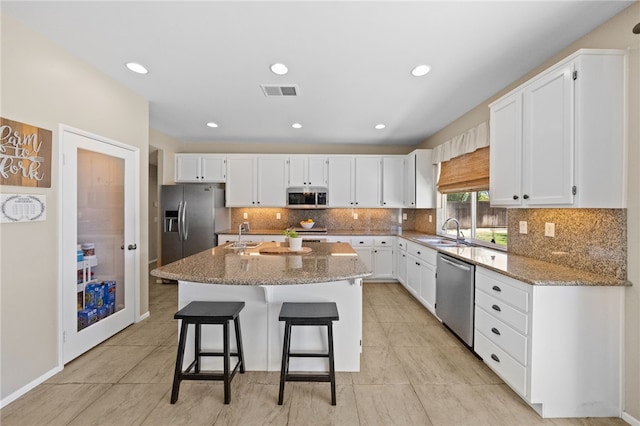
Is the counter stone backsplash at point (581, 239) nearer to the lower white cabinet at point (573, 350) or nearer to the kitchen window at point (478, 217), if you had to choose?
the lower white cabinet at point (573, 350)

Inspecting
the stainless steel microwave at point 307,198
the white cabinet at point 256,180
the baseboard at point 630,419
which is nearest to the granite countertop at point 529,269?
the baseboard at point 630,419

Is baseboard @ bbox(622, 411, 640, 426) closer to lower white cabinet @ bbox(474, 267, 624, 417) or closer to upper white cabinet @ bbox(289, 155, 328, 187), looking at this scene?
lower white cabinet @ bbox(474, 267, 624, 417)

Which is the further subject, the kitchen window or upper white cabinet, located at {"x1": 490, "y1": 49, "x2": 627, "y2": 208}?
the kitchen window

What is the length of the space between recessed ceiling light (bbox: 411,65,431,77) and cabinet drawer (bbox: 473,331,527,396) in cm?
235

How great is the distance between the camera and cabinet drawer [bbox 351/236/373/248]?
503cm

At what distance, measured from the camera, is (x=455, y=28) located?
78.2 inches

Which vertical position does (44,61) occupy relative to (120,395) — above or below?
above

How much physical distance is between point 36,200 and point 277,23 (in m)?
2.17

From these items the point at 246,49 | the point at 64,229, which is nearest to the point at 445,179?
the point at 246,49

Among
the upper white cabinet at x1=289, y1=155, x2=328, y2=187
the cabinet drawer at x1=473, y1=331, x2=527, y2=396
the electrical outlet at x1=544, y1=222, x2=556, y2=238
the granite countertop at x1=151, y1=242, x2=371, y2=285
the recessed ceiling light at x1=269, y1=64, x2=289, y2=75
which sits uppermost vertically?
the recessed ceiling light at x1=269, y1=64, x2=289, y2=75

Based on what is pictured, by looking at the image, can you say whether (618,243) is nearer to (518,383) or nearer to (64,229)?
(518,383)

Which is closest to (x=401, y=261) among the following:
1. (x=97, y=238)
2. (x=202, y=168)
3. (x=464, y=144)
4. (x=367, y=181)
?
(x=367, y=181)

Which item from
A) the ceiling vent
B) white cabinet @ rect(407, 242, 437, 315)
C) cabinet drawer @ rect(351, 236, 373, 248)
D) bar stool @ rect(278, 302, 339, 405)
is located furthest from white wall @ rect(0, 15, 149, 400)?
cabinet drawer @ rect(351, 236, 373, 248)

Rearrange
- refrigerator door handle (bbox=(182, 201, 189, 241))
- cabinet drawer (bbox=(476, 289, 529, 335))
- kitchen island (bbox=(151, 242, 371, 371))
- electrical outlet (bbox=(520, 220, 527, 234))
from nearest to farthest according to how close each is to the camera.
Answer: cabinet drawer (bbox=(476, 289, 529, 335)), kitchen island (bbox=(151, 242, 371, 371)), electrical outlet (bbox=(520, 220, 527, 234)), refrigerator door handle (bbox=(182, 201, 189, 241))
